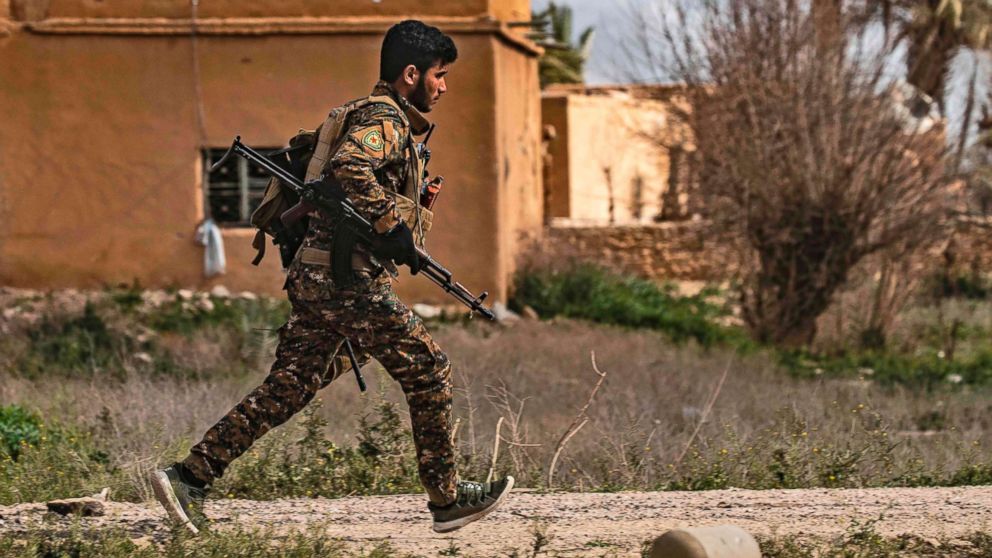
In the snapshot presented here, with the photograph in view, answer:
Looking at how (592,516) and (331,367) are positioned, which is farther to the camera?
(592,516)

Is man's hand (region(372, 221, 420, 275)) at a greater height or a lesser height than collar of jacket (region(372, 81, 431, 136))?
lesser

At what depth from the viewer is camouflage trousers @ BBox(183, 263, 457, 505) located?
5.29 meters

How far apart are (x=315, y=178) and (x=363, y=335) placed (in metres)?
0.58

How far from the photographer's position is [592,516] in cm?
593

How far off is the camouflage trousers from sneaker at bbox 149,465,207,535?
2.4 inches

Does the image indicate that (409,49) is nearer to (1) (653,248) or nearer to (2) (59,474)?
(2) (59,474)

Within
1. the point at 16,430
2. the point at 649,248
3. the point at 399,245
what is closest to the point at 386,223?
the point at 399,245

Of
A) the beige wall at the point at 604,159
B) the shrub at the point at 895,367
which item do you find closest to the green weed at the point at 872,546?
the shrub at the point at 895,367

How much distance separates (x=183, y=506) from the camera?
5.37m

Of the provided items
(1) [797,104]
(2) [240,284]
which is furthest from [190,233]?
(1) [797,104]

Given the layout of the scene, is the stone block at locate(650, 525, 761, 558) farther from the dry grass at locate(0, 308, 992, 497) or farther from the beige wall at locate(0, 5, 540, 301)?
the beige wall at locate(0, 5, 540, 301)

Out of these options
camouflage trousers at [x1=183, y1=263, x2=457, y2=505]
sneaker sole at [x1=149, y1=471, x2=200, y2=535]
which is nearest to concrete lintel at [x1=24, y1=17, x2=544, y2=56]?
camouflage trousers at [x1=183, y1=263, x2=457, y2=505]

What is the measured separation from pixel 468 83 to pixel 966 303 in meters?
A: 9.38

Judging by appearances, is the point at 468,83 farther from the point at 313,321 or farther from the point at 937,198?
the point at 313,321
